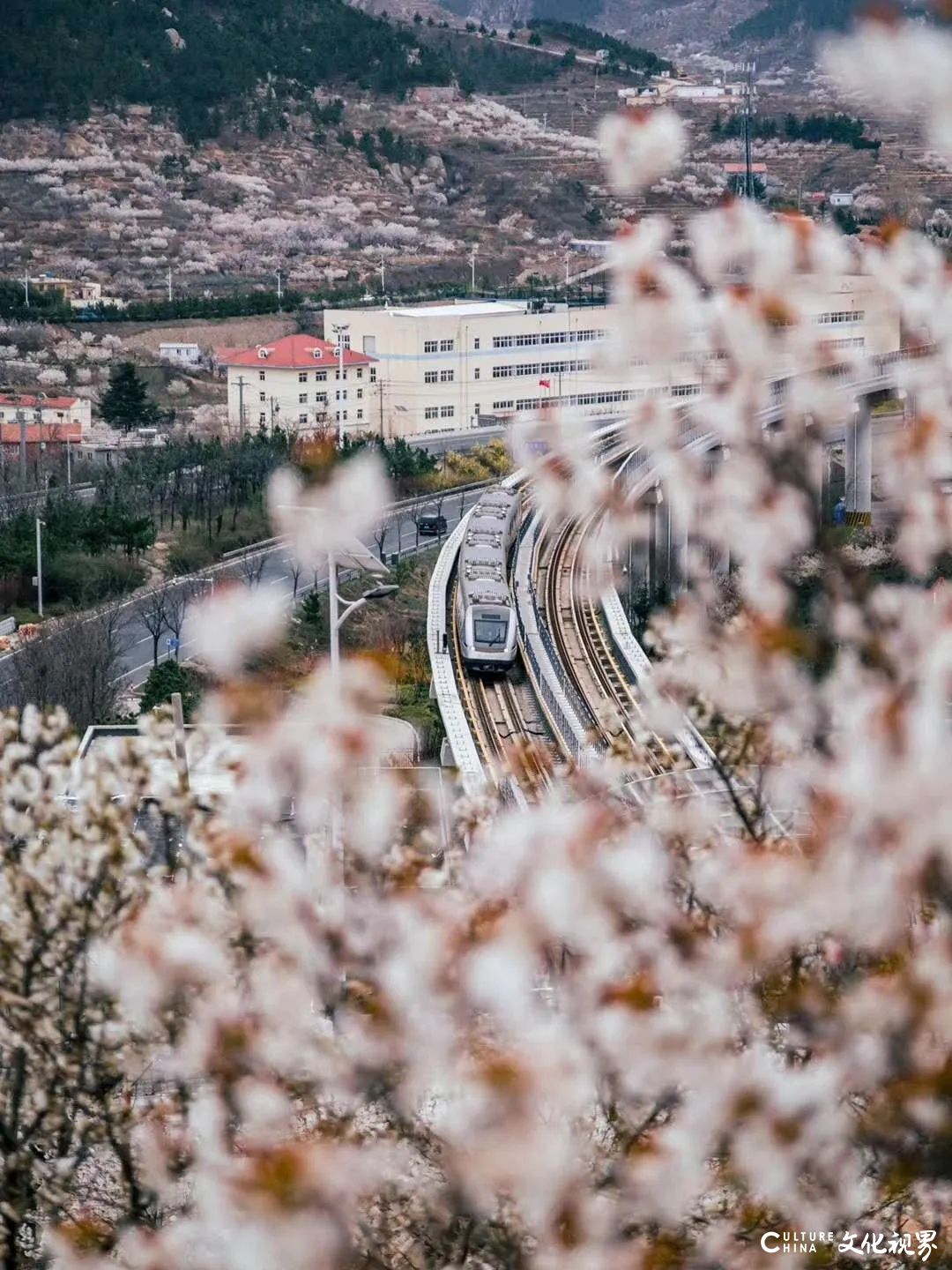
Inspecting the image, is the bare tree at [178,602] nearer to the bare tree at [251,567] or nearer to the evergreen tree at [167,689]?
the bare tree at [251,567]

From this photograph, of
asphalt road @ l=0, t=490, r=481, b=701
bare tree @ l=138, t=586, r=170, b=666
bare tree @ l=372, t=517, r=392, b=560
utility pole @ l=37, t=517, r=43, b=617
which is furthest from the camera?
bare tree @ l=372, t=517, r=392, b=560

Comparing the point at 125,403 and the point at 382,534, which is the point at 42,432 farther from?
the point at 382,534

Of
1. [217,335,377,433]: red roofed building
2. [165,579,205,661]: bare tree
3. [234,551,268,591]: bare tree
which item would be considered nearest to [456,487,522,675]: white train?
[234,551,268,591]: bare tree

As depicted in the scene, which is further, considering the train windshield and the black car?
the black car

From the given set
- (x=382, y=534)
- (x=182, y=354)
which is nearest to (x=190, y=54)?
(x=182, y=354)

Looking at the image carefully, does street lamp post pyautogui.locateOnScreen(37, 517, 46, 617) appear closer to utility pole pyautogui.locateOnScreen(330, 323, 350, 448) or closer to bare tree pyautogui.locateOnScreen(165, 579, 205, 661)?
bare tree pyautogui.locateOnScreen(165, 579, 205, 661)

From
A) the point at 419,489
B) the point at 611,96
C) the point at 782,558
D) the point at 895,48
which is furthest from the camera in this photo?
the point at 611,96

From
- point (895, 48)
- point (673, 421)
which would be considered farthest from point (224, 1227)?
point (895, 48)

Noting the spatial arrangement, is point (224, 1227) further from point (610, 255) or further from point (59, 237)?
point (59, 237)
